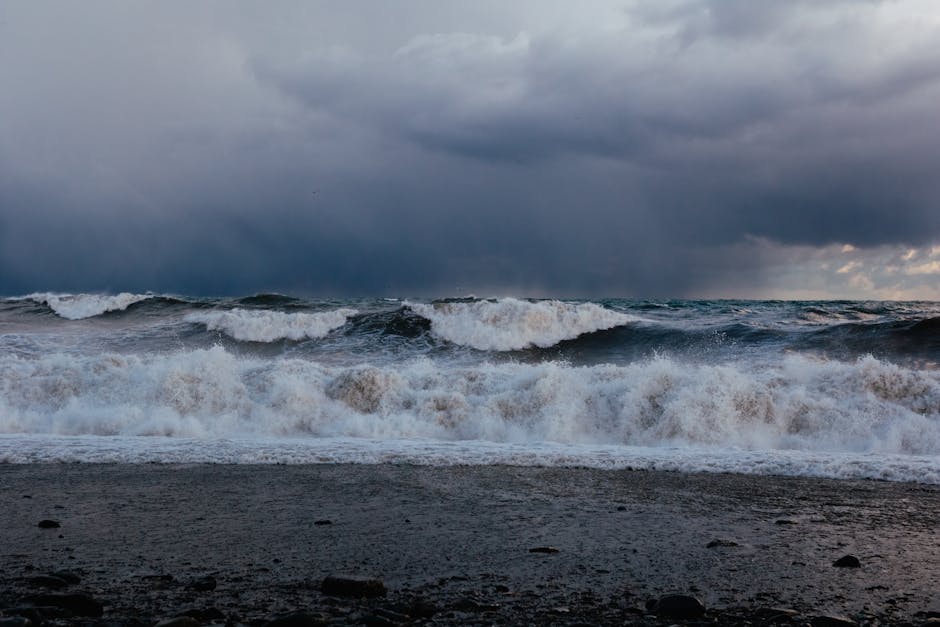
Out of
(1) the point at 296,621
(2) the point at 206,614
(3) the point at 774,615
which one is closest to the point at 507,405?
(3) the point at 774,615

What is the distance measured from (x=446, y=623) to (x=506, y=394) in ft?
27.2

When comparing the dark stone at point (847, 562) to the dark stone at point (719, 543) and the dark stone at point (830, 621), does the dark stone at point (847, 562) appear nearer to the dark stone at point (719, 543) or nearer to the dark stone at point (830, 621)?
the dark stone at point (719, 543)

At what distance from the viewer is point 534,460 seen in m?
8.16

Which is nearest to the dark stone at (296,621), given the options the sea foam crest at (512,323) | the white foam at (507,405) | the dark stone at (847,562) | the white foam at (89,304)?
the dark stone at (847,562)

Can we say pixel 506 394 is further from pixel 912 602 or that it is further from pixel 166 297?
pixel 166 297

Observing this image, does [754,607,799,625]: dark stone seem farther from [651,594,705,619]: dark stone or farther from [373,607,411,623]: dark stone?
[373,607,411,623]: dark stone

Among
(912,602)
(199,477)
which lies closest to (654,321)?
(199,477)

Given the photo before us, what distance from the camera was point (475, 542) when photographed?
4793 mm

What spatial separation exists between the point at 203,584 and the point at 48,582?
846 mm

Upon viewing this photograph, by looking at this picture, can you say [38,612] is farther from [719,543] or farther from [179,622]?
[719,543]

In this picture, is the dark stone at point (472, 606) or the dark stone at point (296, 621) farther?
the dark stone at point (472, 606)

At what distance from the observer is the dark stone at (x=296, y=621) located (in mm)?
3053

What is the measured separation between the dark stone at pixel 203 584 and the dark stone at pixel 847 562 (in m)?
3.61

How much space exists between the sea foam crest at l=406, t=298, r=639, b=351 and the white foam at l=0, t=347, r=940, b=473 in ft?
23.3
